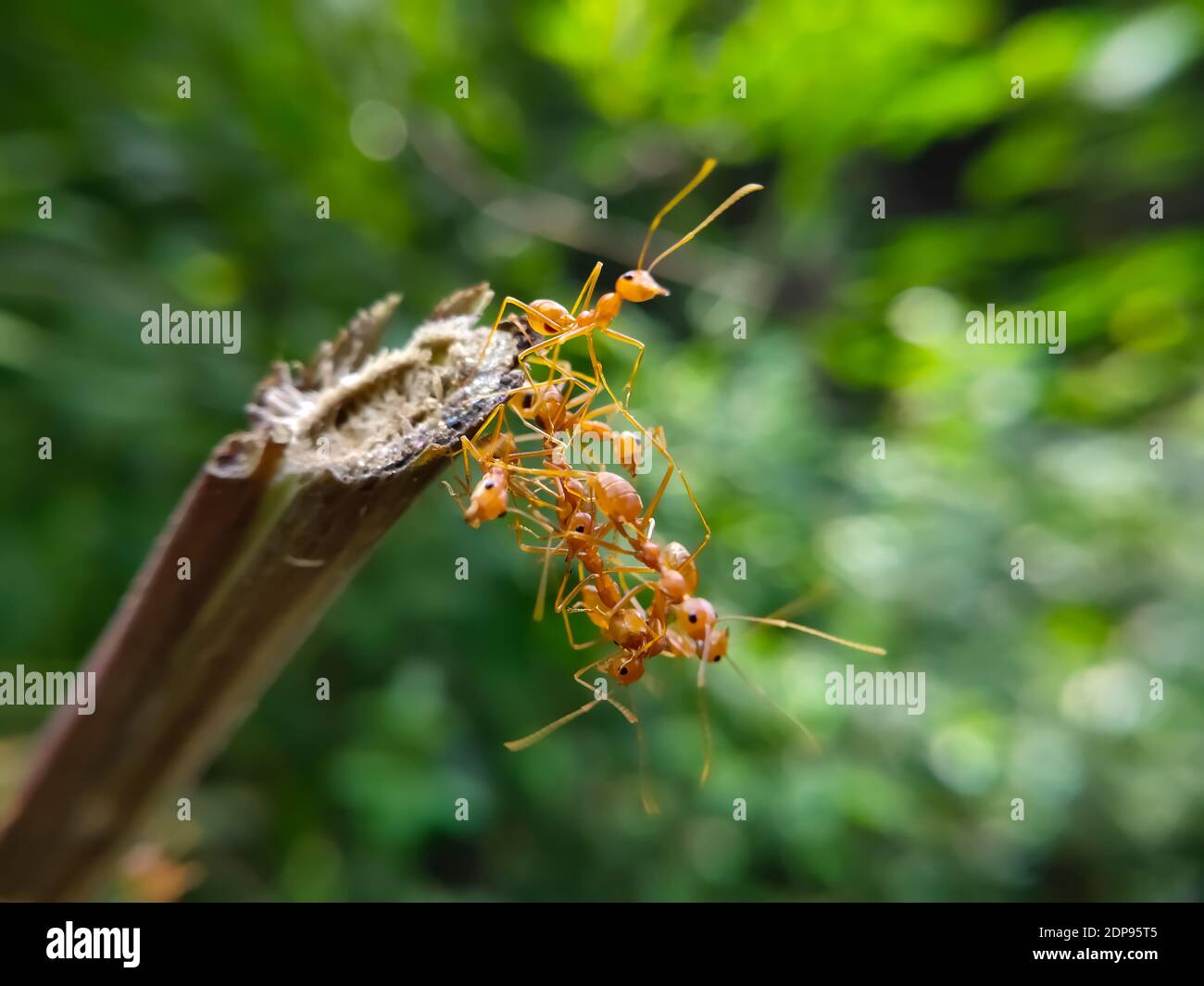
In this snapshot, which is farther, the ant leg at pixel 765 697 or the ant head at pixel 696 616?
the ant leg at pixel 765 697

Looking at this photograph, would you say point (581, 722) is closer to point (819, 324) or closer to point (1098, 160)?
point (819, 324)

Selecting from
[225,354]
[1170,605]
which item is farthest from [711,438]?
[1170,605]

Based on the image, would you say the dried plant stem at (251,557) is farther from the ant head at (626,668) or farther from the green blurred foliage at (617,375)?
the green blurred foliage at (617,375)

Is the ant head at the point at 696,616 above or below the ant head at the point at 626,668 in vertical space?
above

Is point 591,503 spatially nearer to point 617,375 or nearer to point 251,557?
point 251,557

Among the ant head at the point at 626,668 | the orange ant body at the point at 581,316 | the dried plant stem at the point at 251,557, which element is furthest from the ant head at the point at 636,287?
the ant head at the point at 626,668

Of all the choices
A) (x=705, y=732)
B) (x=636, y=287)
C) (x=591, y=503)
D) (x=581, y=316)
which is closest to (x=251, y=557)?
(x=591, y=503)

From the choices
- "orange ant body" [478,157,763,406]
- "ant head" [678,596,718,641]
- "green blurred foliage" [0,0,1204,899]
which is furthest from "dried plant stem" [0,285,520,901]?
"green blurred foliage" [0,0,1204,899]

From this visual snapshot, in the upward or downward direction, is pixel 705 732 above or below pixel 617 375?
below

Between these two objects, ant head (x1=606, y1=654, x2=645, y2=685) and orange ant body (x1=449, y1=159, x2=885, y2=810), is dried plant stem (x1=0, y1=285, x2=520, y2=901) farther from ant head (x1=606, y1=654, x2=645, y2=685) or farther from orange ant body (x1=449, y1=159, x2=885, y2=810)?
ant head (x1=606, y1=654, x2=645, y2=685)

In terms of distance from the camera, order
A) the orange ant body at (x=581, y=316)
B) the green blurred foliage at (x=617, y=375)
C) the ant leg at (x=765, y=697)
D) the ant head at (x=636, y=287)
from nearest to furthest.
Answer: the orange ant body at (x=581, y=316)
the ant head at (x=636, y=287)
the ant leg at (x=765, y=697)
the green blurred foliage at (x=617, y=375)
